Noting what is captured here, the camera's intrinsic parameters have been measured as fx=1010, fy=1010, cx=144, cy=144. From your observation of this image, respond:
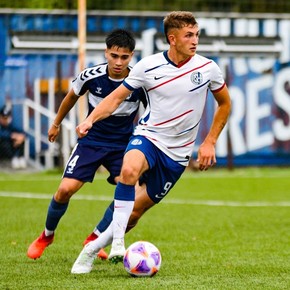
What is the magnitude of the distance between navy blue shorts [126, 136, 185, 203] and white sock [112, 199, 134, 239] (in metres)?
0.37

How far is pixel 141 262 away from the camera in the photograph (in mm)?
7555

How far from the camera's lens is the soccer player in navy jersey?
877cm

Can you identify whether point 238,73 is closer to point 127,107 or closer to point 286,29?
point 286,29

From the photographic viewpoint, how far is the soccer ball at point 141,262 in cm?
755

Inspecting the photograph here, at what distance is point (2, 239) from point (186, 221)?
290 centimetres

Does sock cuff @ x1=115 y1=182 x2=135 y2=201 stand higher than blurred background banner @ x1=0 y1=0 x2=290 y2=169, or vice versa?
sock cuff @ x1=115 y1=182 x2=135 y2=201

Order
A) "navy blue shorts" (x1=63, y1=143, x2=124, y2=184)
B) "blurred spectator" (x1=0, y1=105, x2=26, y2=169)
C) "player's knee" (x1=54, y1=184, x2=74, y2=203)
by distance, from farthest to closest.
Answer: "blurred spectator" (x1=0, y1=105, x2=26, y2=169) < "navy blue shorts" (x1=63, y1=143, x2=124, y2=184) < "player's knee" (x1=54, y1=184, x2=74, y2=203)

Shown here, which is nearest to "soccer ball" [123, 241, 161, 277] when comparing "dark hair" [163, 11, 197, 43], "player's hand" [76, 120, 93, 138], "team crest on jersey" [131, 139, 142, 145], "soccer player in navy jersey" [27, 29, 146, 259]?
"team crest on jersey" [131, 139, 142, 145]

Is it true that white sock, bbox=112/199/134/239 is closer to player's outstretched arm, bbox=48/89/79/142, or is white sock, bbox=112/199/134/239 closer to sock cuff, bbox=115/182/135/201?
sock cuff, bbox=115/182/135/201

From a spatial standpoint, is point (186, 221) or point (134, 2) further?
point (134, 2)

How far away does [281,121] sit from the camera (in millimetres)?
23750

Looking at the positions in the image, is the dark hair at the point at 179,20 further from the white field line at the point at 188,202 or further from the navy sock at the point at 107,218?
the white field line at the point at 188,202

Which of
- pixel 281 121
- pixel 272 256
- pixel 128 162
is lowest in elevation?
pixel 281 121

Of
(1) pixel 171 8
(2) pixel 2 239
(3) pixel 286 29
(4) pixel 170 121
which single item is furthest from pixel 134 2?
(4) pixel 170 121
